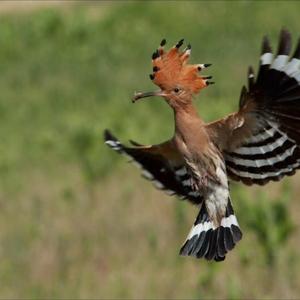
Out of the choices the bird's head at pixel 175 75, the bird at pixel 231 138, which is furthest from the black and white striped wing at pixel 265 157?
the bird's head at pixel 175 75

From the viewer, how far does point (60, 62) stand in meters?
17.2

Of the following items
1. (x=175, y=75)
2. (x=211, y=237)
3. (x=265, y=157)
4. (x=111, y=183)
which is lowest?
(x=211, y=237)

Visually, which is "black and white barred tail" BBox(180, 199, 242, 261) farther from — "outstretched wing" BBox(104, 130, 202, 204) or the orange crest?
the orange crest

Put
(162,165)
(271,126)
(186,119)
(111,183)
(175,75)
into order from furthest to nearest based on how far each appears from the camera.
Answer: (111,183)
(162,165)
(271,126)
(186,119)
(175,75)

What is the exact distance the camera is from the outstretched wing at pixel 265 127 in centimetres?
313

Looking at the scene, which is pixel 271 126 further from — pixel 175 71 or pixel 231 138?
pixel 175 71

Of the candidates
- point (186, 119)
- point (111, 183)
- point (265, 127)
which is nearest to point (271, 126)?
point (265, 127)

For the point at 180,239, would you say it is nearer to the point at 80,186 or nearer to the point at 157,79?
the point at 80,186

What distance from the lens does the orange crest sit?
2.94 meters

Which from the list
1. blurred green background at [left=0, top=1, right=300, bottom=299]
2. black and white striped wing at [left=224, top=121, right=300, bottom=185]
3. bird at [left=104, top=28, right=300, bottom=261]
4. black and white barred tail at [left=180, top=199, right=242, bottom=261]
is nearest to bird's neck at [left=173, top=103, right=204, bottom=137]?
bird at [left=104, top=28, right=300, bottom=261]

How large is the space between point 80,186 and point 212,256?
5.35m

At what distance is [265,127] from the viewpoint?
3.28 m

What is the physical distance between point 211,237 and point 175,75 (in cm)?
62

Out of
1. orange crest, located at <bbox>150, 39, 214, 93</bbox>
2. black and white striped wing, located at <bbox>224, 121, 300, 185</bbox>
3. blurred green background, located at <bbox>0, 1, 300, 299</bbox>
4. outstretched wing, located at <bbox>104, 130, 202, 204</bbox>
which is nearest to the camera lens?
orange crest, located at <bbox>150, 39, 214, 93</bbox>
